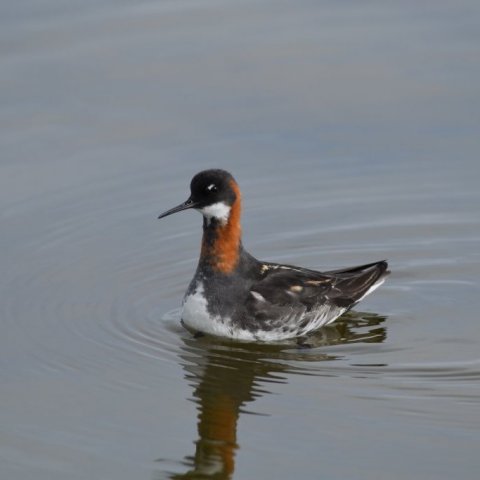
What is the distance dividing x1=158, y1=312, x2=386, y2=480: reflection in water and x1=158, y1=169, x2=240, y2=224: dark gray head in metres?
1.17

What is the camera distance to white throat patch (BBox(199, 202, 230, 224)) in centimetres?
1331

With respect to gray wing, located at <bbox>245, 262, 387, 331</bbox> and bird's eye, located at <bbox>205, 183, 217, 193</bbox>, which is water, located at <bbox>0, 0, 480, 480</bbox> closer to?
gray wing, located at <bbox>245, 262, 387, 331</bbox>

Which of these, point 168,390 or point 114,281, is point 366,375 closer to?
point 168,390

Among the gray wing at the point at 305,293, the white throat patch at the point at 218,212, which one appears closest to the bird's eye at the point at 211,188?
the white throat patch at the point at 218,212

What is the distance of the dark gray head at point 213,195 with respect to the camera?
13.1 m

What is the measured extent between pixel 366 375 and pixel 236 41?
7383 mm

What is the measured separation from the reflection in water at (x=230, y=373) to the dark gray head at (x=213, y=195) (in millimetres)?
1174

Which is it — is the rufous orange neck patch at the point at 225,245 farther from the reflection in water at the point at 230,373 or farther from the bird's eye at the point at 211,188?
the reflection in water at the point at 230,373

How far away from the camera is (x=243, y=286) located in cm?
1353

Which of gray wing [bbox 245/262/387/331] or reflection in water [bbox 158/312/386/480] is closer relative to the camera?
reflection in water [bbox 158/312/386/480]

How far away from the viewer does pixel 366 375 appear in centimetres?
1216

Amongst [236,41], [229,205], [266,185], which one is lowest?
[229,205]

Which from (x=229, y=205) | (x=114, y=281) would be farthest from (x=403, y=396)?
(x=114, y=281)

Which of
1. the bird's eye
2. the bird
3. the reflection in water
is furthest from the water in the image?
the bird's eye
